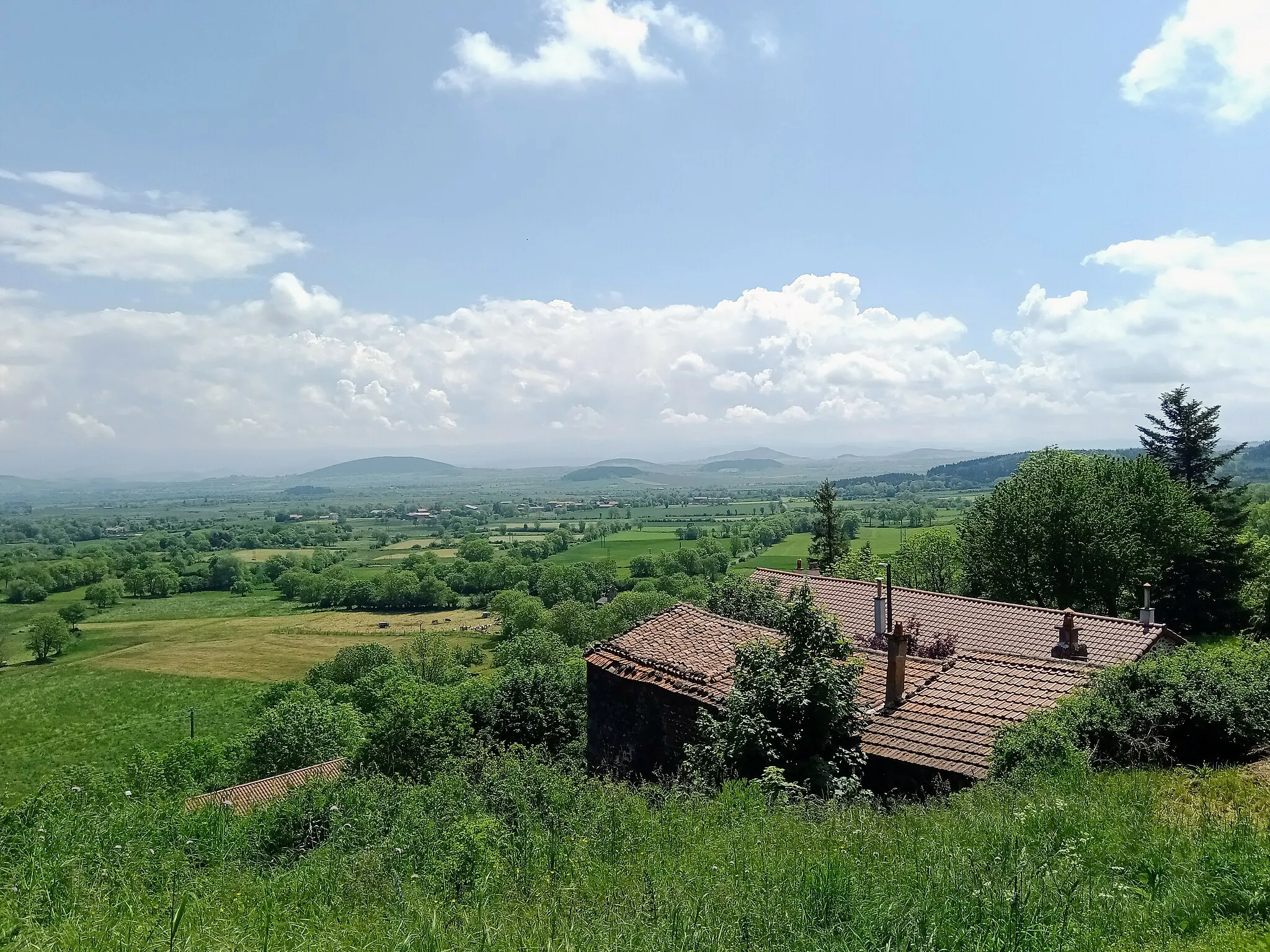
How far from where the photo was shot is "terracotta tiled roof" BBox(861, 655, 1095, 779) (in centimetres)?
905

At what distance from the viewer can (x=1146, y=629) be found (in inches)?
643

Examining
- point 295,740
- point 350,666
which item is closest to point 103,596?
point 350,666

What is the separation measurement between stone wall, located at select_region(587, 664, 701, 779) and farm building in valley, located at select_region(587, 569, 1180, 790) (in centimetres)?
2

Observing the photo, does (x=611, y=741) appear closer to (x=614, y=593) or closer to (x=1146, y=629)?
(x=1146, y=629)

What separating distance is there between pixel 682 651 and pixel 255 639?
72.0m

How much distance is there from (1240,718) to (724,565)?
94.8 metres

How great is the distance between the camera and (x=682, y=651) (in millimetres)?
13453

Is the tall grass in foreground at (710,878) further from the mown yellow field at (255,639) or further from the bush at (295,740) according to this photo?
the mown yellow field at (255,639)

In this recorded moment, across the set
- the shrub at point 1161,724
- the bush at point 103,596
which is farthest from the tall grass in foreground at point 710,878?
the bush at point 103,596

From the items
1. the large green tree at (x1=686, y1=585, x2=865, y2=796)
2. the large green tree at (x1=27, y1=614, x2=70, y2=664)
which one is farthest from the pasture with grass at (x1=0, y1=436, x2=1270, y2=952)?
the large green tree at (x1=27, y1=614, x2=70, y2=664)

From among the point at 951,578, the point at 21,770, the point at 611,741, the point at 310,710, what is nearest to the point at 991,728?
the point at 611,741

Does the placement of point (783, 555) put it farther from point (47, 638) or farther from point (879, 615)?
point (47, 638)

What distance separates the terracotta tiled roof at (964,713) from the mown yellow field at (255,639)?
57.5m

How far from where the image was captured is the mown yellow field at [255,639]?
61.4 metres
